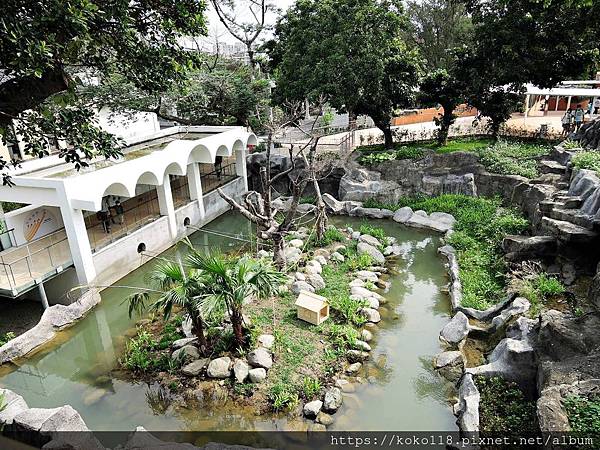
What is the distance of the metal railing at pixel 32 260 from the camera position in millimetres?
11445

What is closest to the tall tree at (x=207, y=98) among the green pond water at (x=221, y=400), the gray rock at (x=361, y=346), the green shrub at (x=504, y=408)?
the green pond water at (x=221, y=400)

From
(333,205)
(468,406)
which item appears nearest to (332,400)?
(468,406)

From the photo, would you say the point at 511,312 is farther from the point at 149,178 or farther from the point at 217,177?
the point at 217,177

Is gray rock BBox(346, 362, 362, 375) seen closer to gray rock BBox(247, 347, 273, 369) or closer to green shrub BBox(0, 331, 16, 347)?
gray rock BBox(247, 347, 273, 369)

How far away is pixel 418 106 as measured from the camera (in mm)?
22719

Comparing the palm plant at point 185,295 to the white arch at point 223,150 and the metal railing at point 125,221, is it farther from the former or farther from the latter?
the white arch at point 223,150

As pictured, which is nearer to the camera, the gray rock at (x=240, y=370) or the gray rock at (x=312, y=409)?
the gray rock at (x=312, y=409)

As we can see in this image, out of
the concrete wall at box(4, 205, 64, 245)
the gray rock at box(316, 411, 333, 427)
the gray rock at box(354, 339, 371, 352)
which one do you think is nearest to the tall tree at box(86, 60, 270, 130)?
the concrete wall at box(4, 205, 64, 245)

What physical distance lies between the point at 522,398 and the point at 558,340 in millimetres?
1195

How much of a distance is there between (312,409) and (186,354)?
3.12 metres

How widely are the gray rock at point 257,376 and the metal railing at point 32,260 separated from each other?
6.79 meters

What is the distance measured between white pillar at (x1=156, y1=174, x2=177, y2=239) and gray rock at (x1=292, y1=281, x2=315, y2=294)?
21.9 feet

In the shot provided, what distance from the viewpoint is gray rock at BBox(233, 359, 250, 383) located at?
8969 mm

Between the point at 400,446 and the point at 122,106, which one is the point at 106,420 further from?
the point at 122,106
